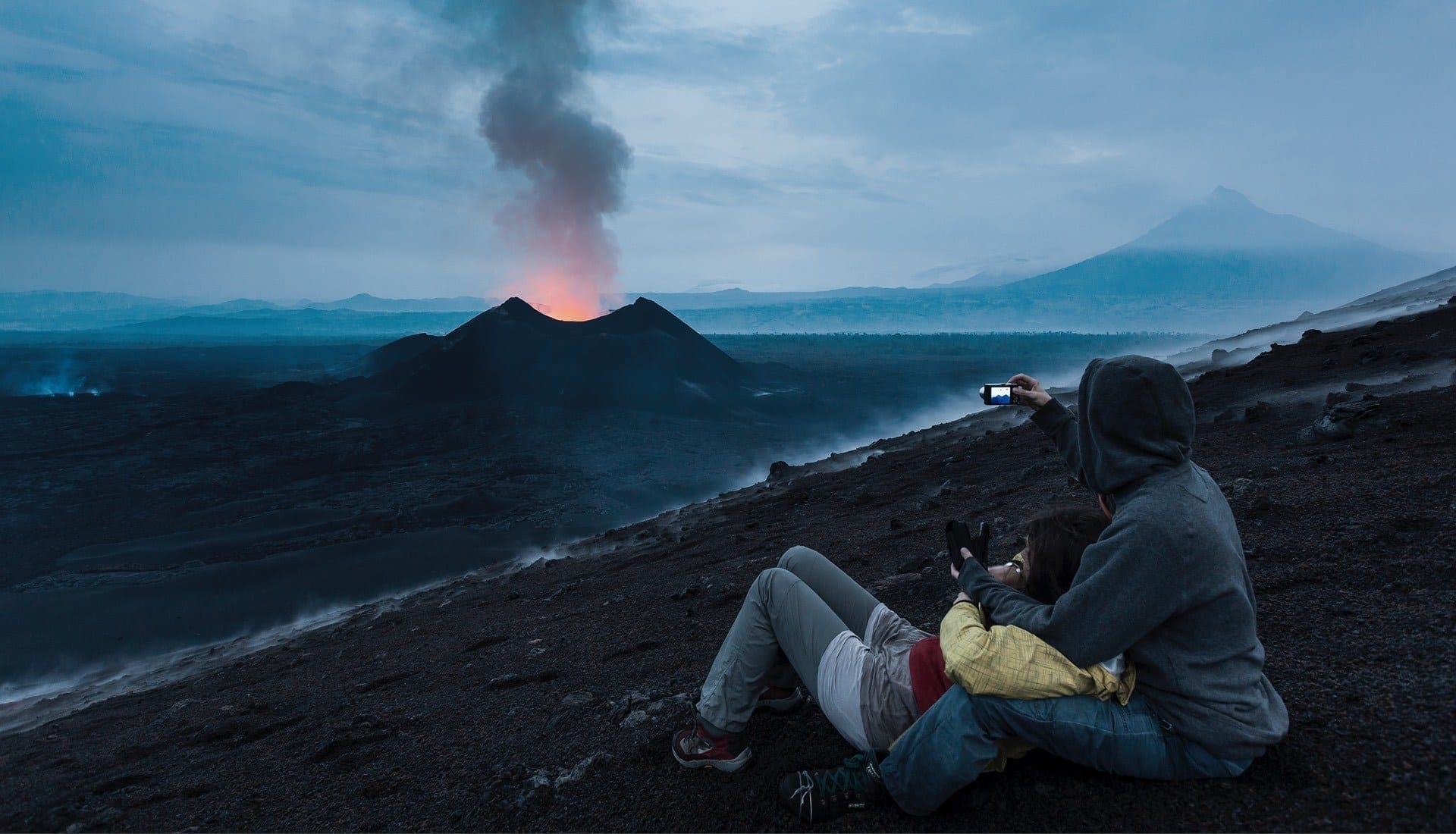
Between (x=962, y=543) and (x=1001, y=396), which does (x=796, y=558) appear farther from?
(x=1001, y=396)

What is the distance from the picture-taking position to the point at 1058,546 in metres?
2.34

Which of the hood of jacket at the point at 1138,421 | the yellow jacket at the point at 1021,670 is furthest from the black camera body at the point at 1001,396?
the yellow jacket at the point at 1021,670

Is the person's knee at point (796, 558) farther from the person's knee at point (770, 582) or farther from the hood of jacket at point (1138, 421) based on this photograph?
the hood of jacket at point (1138, 421)

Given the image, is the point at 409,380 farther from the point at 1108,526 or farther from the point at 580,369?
the point at 1108,526

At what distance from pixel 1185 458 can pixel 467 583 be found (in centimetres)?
1117

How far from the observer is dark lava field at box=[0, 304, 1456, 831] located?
244cm

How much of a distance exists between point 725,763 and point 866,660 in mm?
850

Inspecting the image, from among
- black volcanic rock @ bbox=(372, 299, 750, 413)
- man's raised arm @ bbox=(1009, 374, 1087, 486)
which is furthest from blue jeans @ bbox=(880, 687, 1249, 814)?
black volcanic rock @ bbox=(372, 299, 750, 413)

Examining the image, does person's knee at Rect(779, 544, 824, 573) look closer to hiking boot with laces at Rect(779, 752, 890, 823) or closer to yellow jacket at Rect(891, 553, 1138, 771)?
hiking boot with laces at Rect(779, 752, 890, 823)

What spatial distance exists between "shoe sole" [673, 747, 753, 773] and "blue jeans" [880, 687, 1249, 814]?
0.89 meters

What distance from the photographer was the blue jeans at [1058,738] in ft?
7.17

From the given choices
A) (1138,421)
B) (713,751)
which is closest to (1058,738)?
(1138,421)

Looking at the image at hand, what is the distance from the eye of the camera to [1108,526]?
6.86ft

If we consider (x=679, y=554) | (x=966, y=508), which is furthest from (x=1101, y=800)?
(x=679, y=554)
